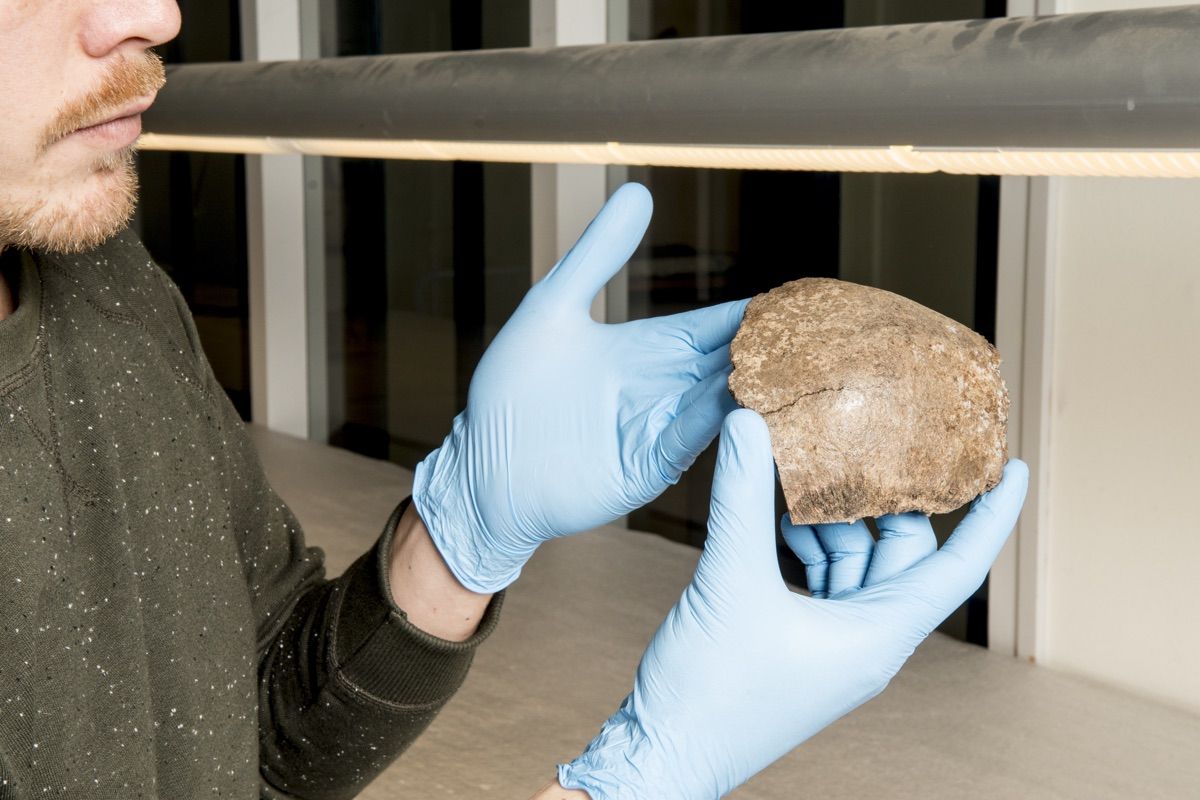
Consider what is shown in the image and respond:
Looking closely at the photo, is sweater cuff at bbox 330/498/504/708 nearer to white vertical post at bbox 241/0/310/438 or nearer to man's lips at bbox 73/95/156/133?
man's lips at bbox 73/95/156/133

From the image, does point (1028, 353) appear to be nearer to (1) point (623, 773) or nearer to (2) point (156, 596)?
(1) point (623, 773)

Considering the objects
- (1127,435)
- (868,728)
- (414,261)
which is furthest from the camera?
(414,261)

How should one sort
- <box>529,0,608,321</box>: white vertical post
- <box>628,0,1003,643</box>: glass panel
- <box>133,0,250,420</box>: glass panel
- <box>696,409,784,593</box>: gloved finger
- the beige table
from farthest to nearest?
1. <box>133,0,250,420</box>: glass panel
2. <box>529,0,608,321</box>: white vertical post
3. <box>628,0,1003,643</box>: glass panel
4. the beige table
5. <box>696,409,784,593</box>: gloved finger

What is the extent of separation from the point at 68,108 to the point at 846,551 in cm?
76

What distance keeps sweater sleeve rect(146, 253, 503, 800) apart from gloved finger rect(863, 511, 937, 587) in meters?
0.35

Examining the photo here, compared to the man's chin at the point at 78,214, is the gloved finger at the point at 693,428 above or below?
below

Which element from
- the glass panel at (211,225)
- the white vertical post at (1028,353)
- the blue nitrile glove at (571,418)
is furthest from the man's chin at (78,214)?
the glass panel at (211,225)

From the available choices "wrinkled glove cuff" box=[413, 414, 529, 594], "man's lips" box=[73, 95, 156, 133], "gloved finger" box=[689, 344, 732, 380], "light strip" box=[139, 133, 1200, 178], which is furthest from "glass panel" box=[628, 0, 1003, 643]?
"man's lips" box=[73, 95, 156, 133]

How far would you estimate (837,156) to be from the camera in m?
1.23

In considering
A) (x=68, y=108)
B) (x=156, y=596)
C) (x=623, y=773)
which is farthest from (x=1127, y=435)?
(x=68, y=108)

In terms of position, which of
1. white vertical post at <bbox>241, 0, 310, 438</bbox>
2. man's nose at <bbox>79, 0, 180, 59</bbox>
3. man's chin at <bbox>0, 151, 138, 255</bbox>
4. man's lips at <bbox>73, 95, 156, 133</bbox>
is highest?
man's nose at <bbox>79, 0, 180, 59</bbox>

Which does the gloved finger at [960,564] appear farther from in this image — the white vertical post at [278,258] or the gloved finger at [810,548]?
the white vertical post at [278,258]

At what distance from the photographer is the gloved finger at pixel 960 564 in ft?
3.27

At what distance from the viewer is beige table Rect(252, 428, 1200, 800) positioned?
169cm
